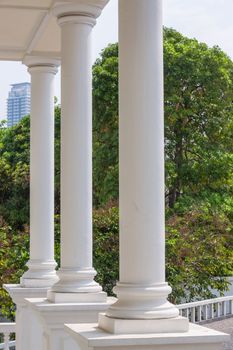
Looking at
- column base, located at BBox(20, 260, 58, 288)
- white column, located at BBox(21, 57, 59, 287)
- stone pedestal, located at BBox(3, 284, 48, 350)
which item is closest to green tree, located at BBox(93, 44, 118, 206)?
white column, located at BBox(21, 57, 59, 287)

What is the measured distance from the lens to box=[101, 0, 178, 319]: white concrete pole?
23.0m

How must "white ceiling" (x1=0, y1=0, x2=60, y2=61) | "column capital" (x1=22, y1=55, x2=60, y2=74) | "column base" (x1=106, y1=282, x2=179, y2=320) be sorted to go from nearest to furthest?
"column base" (x1=106, y1=282, x2=179, y2=320) < "white ceiling" (x1=0, y1=0, x2=60, y2=61) < "column capital" (x1=22, y1=55, x2=60, y2=74)

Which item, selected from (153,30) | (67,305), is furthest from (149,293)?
(67,305)

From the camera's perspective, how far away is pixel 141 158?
2342 cm

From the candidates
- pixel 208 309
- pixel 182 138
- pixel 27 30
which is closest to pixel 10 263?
pixel 208 309

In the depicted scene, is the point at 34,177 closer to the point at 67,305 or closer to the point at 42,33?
the point at 42,33

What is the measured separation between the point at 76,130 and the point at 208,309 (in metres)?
49.9

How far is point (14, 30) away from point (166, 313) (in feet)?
86.9

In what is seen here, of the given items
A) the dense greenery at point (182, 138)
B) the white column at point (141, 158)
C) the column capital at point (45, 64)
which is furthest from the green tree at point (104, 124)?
the white column at point (141, 158)

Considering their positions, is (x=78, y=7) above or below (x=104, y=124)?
below

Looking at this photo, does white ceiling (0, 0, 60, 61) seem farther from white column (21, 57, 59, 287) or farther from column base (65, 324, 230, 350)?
column base (65, 324, 230, 350)

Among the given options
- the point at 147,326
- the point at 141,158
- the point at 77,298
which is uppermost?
the point at 141,158

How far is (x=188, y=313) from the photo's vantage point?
72562mm

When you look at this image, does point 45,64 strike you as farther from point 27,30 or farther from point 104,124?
point 104,124
